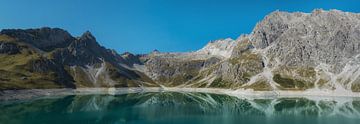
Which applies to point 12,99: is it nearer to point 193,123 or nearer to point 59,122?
point 59,122

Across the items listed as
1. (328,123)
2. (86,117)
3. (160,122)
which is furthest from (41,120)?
(328,123)

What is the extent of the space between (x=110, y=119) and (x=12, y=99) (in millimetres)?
86025

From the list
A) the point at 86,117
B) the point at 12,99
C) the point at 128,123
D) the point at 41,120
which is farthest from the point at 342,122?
the point at 12,99

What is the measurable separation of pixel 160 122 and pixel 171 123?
3.68 metres

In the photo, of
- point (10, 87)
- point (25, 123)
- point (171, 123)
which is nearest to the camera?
point (25, 123)

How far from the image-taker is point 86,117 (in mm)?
103062

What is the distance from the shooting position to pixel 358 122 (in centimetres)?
9825

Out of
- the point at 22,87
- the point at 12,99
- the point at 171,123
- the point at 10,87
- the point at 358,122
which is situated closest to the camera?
the point at 171,123

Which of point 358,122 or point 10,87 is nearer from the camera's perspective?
point 358,122

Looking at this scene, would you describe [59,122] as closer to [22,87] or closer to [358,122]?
[358,122]

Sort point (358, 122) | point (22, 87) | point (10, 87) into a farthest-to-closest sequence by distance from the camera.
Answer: point (22, 87) < point (10, 87) < point (358, 122)

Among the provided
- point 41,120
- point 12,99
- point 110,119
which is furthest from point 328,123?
point 12,99

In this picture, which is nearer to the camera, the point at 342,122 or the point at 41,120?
the point at 41,120

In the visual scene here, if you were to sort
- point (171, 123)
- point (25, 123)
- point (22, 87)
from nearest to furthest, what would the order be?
point (25, 123) → point (171, 123) → point (22, 87)
